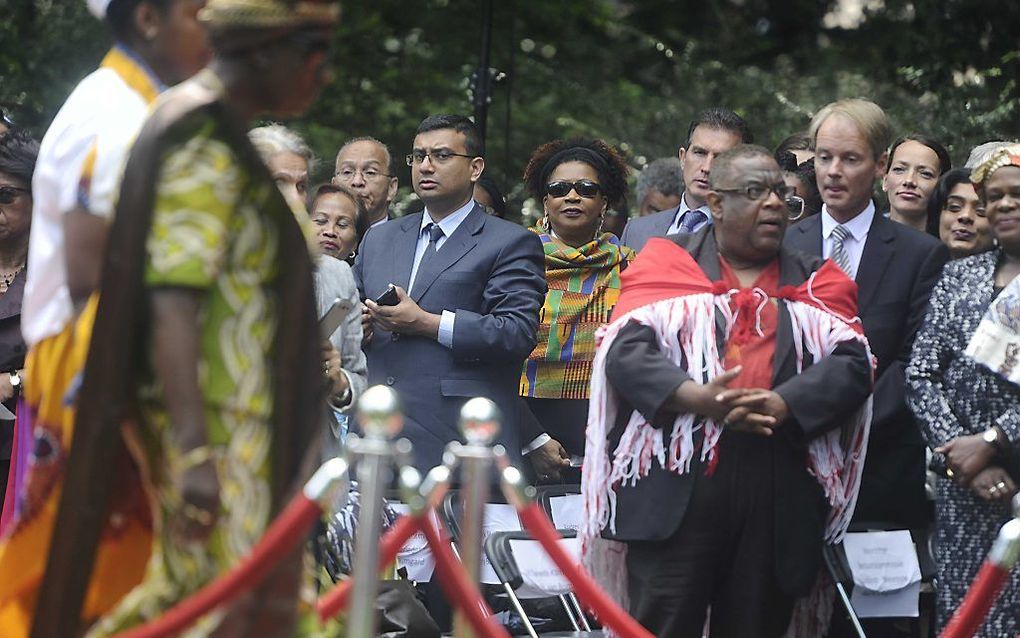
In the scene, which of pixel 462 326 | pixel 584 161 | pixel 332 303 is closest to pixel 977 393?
pixel 462 326

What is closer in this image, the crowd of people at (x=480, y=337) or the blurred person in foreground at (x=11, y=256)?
the crowd of people at (x=480, y=337)

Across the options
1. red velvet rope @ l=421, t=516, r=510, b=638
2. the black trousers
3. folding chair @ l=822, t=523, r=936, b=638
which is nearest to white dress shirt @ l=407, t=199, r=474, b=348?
the black trousers

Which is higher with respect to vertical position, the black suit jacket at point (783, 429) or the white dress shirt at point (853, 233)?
the white dress shirt at point (853, 233)

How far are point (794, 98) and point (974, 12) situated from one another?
1628 millimetres

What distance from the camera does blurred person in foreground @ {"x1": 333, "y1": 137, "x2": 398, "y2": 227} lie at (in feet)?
31.3

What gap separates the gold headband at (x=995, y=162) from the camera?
268 inches

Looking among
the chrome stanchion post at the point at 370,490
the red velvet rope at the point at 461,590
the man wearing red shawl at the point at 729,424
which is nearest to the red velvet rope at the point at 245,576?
the chrome stanchion post at the point at 370,490

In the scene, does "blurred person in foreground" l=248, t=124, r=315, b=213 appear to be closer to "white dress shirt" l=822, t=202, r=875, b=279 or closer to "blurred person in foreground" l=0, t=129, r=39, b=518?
"blurred person in foreground" l=0, t=129, r=39, b=518

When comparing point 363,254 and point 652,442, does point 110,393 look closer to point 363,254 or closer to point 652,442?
point 652,442

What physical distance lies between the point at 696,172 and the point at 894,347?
175cm

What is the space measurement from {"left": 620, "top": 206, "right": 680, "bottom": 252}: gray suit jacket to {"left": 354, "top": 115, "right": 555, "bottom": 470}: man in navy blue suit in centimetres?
88

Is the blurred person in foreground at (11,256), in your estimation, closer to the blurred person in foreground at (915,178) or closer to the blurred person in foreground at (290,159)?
Result: the blurred person in foreground at (290,159)

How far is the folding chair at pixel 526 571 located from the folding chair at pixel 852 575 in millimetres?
994

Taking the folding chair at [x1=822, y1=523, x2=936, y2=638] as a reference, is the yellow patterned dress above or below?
above
